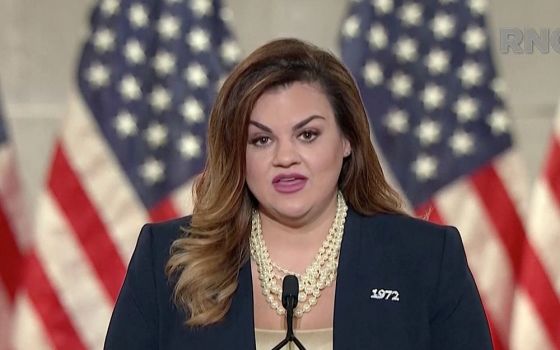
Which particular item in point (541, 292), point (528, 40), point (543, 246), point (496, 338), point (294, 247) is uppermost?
point (528, 40)

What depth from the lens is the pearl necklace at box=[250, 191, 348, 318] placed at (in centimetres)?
187

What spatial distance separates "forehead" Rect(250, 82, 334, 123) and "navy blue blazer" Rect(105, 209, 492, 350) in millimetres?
244

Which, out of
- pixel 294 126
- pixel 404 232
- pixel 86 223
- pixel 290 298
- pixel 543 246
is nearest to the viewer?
pixel 290 298

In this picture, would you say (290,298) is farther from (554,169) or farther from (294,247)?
(554,169)

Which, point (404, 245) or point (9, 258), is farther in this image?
point (9, 258)

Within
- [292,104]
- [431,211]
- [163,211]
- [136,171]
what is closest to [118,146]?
[136,171]

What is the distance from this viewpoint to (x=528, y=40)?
2896mm

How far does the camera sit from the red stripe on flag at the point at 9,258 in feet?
9.55

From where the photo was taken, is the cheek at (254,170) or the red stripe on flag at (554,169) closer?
the cheek at (254,170)

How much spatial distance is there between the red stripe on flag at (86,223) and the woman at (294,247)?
99cm

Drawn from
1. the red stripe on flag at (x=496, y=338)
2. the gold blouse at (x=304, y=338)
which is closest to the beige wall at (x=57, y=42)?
the red stripe on flag at (x=496, y=338)

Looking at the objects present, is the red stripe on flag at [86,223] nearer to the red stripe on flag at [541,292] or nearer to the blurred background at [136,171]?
the blurred background at [136,171]

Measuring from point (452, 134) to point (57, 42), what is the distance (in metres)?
1.18

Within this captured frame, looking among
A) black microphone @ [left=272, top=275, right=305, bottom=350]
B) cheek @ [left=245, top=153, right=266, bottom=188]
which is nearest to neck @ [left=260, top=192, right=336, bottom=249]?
cheek @ [left=245, top=153, right=266, bottom=188]
